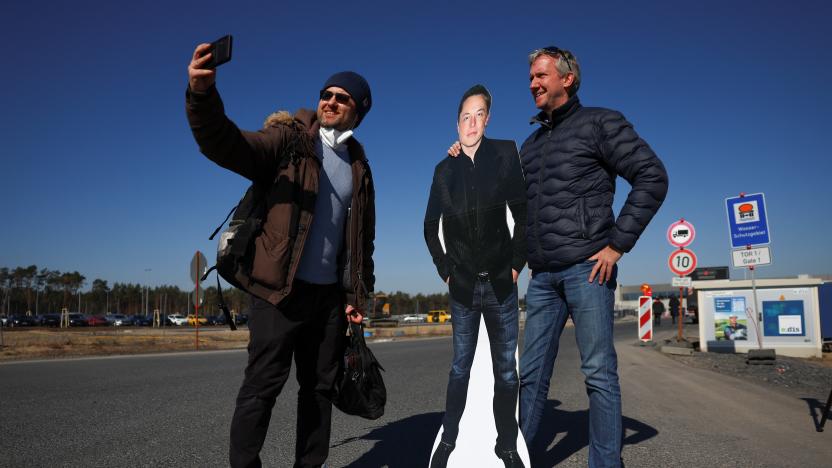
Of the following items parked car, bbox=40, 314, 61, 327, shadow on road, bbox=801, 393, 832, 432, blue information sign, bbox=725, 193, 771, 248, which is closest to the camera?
shadow on road, bbox=801, 393, 832, 432

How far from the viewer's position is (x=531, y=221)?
9.95 feet

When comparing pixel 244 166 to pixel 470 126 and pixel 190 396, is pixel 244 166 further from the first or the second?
pixel 190 396

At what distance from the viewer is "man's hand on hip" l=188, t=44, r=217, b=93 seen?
6.76 feet

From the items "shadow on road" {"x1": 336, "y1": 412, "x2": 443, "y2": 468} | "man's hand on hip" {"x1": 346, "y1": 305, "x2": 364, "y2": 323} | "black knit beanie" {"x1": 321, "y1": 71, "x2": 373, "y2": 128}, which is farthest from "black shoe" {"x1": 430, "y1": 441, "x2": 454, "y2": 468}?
"black knit beanie" {"x1": 321, "y1": 71, "x2": 373, "y2": 128}

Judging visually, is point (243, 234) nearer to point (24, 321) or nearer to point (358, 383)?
point (358, 383)

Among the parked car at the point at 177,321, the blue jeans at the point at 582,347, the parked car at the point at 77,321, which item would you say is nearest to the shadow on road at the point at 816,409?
the blue jeans at the point at 582,347

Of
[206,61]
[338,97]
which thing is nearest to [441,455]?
[338,97]

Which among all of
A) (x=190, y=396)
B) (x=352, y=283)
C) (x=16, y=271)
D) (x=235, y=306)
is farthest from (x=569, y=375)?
(x=16, y=271)

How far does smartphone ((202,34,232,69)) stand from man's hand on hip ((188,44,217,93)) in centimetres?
2

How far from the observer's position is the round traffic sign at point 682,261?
12945 millimetres

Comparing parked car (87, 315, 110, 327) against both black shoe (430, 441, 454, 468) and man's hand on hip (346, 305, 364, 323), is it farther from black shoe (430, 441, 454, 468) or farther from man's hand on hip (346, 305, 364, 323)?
black shoe (430, 441, 454, 468)

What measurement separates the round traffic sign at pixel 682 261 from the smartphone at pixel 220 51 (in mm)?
12972

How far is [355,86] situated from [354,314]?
1224mm

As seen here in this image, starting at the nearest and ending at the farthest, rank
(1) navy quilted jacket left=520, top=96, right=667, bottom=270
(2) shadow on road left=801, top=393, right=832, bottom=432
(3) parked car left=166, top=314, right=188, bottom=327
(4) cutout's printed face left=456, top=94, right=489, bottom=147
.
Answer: (1) navy quilted jacket left=520, top=96, right=667, bottom=270, (4) cutout's printed face left=456, top=94, right=489, bottom=147, (2) shadow on road left=801, top=393, right=832, bottom=432, (3) parked car left=166, top=314, right=188, bottom=327
